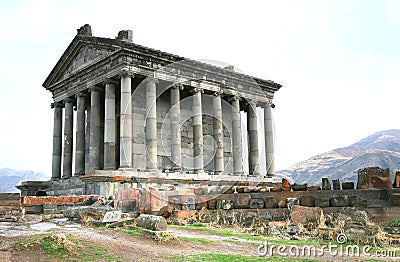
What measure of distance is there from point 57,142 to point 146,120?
8.79 m

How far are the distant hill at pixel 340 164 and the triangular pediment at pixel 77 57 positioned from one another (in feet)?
127

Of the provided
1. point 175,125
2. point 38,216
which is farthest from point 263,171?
point 38,216

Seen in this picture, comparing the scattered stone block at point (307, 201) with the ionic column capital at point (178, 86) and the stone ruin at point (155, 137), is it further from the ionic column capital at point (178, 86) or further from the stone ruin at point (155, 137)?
the ionic column capital at point (178, 86)

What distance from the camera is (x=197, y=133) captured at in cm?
2811

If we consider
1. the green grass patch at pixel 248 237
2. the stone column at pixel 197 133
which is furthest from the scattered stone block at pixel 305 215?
the stone column at pixel 197 133

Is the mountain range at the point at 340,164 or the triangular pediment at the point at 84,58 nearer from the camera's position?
the triangular pediment at the point at 84,58

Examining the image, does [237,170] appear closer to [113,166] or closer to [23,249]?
[113,166]

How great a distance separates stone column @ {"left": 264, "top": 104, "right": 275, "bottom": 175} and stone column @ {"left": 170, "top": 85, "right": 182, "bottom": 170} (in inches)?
Answer: 376

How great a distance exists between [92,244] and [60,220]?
5.02m

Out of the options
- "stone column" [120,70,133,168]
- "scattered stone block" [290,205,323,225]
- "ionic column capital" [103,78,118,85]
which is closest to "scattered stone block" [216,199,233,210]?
"scattered stone block" [290,205,323,225]

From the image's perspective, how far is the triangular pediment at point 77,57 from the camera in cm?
2644

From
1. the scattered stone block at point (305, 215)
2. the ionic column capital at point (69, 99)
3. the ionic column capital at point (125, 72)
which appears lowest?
the scattered stone block at point (305, 215)

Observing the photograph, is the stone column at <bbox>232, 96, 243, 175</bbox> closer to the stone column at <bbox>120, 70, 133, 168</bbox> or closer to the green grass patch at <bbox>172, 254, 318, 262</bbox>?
the stone column at <bbox>120, 70, 133, 168</bbox>

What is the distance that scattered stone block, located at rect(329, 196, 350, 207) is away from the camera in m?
11.3
